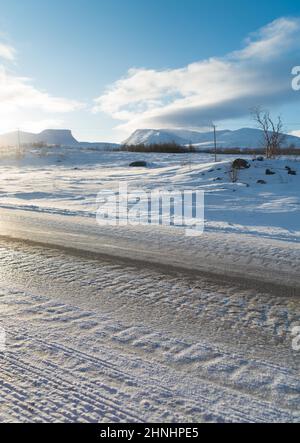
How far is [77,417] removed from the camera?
2.00 m

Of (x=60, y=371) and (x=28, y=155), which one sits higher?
(x=28, y=155)

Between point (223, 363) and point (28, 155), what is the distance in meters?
37.0

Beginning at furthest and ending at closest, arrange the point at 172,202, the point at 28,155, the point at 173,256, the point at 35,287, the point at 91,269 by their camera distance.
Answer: the point at 28,155 < the point at 172,202 < the point at 173,256 < the point at 91,269 < the point at 35,287

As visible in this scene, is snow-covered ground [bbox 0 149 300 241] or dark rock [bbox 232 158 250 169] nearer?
snow-covered ground [bbox 0 149 300 241]

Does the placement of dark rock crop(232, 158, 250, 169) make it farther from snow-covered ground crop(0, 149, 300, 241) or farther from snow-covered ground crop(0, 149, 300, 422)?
snow-covered ground crop(0, 149, 300, 422)

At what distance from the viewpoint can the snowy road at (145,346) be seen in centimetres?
208

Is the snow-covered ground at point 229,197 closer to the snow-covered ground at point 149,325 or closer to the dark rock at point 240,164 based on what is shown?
the dark rock at point 240,164

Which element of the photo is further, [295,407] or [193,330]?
[193,330]

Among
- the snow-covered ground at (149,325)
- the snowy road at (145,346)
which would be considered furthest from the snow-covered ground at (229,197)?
the snowy road at (145,346)

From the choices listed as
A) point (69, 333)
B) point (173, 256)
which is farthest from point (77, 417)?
point (173, 256)

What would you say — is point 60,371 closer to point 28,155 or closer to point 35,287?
point 35,287

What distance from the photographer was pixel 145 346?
2.69m

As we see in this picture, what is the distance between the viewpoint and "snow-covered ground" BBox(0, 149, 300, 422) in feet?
6.92

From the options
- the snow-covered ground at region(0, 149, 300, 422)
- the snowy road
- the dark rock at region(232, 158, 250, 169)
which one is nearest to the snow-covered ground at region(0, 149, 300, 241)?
the dark rock at region(232, 158, 250, 169)
